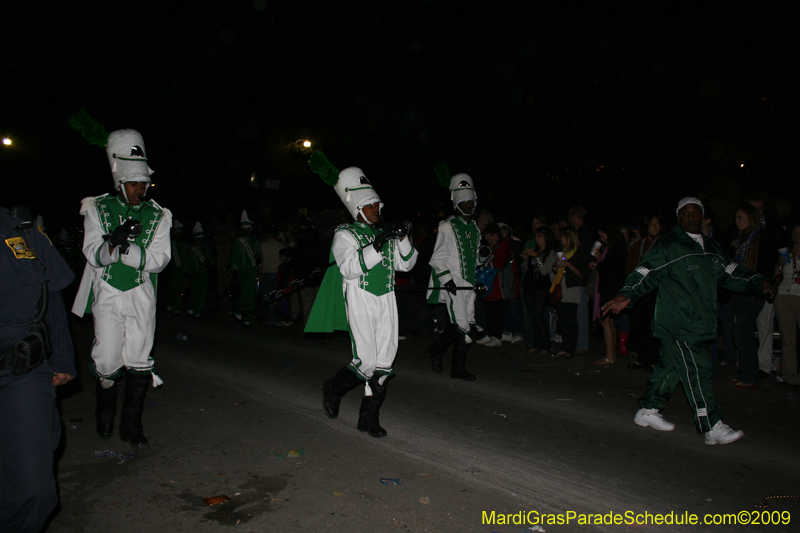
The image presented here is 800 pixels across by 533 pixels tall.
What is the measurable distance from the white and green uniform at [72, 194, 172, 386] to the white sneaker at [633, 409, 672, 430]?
14.4ft

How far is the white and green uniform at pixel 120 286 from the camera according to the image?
476 cm

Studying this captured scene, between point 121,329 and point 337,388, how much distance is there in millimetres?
1912

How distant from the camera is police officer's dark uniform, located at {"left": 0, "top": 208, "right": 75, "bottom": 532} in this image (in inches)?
106

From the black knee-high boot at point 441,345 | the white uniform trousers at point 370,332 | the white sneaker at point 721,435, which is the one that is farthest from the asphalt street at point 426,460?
the white uniform trousers at point 370,332

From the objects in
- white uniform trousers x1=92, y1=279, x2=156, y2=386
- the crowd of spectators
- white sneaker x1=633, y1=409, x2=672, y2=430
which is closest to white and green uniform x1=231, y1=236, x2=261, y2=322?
the crowd of spectators

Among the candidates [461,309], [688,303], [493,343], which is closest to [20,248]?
[688,303]

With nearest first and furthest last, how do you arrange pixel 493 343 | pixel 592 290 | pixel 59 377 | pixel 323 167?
pixel 59 377 < pixel 323 167 < pixel 592 290 < pixel 493 343

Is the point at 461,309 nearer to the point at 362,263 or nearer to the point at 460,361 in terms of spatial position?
the point at 460,361

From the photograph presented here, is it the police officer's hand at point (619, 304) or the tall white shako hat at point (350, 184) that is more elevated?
the tall white shako hat at point (350, 184)

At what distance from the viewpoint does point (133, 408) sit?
4.98m

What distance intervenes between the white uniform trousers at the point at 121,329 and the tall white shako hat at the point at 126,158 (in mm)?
859

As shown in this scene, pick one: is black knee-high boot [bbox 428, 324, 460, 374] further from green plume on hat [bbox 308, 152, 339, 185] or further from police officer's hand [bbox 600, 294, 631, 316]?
green plume on hat [bbox 308, 152, 339, 185]

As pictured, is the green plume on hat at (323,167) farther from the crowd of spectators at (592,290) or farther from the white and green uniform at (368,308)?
the crowd of spectators at (592,290)

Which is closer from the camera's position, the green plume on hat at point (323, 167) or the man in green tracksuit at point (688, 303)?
the man in green tracksuit at point (688, 303)
